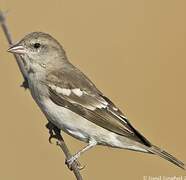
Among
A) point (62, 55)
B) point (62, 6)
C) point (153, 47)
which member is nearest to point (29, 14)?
point (62, 6)

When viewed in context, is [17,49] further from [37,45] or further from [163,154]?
[163,154]

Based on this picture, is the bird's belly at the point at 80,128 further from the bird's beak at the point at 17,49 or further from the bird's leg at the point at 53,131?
the bird's beak at the point at 17,49

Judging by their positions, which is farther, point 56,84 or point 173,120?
point 173,120

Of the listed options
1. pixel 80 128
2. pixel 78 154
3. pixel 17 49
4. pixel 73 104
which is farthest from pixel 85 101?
pixel 17 49

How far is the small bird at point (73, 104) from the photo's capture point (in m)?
7.82

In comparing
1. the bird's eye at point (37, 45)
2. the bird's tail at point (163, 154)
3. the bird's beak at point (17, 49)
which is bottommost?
the bird's tail at point (163, 154)

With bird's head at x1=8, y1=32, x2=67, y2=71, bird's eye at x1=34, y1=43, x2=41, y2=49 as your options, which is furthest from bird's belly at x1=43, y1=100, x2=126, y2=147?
bird's eye at x1=34, y1=43, x2=41, y2=49

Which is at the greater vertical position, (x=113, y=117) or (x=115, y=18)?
(x=115, y=18)

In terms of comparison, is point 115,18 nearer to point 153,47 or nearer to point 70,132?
point 153,47

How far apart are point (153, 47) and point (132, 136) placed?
4427mm

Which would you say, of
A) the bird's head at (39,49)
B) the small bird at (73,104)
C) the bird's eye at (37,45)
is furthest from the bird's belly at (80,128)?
the bird's eye at (37,45)

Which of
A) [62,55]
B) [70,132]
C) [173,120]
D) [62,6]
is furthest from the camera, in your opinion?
[62,6]

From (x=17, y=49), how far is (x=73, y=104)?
2.85 feet

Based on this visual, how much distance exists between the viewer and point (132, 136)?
308 inches
